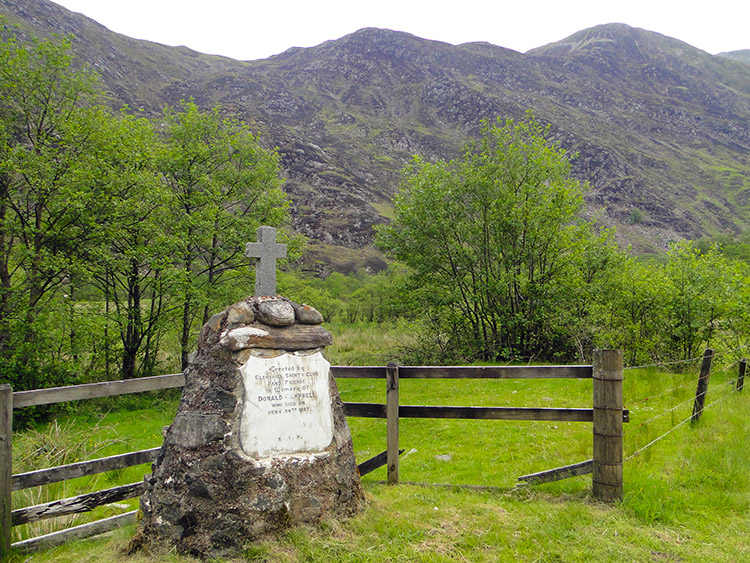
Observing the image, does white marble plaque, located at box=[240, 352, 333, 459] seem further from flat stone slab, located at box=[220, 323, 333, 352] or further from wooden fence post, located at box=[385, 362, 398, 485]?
wooden fence post, located at box=[385, 362, 398, 485]

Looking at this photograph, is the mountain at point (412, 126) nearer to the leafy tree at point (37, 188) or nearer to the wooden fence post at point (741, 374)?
the leafy tree at point (37, 188)

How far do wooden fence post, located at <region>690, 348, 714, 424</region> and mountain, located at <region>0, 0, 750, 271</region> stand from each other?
6966cm

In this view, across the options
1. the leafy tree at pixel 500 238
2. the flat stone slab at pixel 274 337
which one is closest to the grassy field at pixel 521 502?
the flat stone slab at pixel 274 337

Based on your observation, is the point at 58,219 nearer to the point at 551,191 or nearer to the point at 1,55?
the point at 1,55

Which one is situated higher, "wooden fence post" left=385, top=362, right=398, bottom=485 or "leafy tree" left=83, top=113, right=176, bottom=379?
"leafy tree" left=83, top=113, right=176, bottom=379

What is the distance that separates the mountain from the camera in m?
109

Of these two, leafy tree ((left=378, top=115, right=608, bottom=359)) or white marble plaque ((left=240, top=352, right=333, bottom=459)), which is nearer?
white marble plaque ((left=240, top=352, right=333, bottom=459))

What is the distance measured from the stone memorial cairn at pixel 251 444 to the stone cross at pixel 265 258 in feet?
3.37

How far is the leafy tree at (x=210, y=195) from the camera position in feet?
52.6

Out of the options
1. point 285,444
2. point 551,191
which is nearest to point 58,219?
point 285,444

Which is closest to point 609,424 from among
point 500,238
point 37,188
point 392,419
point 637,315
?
point 392,419

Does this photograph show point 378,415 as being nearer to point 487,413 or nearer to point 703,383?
point 487,413

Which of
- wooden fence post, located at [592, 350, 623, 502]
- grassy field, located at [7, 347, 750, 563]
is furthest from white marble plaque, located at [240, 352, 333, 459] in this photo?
wooden fence post, located at [592, 350, 623, 502]

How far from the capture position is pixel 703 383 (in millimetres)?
8039
